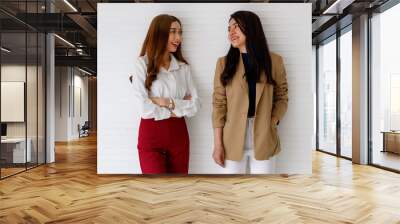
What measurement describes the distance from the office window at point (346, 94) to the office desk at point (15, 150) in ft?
19.5

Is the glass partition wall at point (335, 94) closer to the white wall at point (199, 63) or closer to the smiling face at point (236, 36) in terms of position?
the white wall at point (199, 63)

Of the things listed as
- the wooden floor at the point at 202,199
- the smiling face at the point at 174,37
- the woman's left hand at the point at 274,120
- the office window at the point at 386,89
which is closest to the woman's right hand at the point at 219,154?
the woman's left hand at the point at 274,120

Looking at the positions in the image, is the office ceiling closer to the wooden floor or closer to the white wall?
the wooden floor

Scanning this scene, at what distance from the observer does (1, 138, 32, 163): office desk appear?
575 centimetres

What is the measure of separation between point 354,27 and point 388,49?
39.8 inches

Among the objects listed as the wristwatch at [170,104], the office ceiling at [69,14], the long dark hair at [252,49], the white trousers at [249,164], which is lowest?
the white trousers at [249,164]

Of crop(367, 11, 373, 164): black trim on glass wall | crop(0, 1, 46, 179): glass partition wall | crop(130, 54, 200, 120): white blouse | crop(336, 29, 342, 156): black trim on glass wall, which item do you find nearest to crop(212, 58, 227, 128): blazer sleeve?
crop(130, 54, 200, 120): white blouse

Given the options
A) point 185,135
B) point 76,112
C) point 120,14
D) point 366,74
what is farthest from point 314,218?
point 76,112

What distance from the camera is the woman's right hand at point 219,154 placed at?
216 cm

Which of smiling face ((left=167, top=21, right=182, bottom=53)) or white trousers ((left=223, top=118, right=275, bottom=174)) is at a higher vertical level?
smiling face ((left=167, top=21, right=182, bottom=53))

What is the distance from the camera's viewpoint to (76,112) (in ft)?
54.8

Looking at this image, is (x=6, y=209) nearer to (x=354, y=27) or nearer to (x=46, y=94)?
(x=46, y=94)

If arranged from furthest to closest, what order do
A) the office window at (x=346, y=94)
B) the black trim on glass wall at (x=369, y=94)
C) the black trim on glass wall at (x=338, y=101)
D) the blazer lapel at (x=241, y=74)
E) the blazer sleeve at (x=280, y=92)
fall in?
the black trim on glass wall at (x=338, y=101), the office window at (x=346, y=94), the black trim on glass wall at (x=369, y=94), the blazer sleeve at (x=280, y=92), the blazer lapel at (x=241, y=74)

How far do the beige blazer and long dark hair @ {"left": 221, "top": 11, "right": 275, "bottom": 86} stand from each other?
3cm
